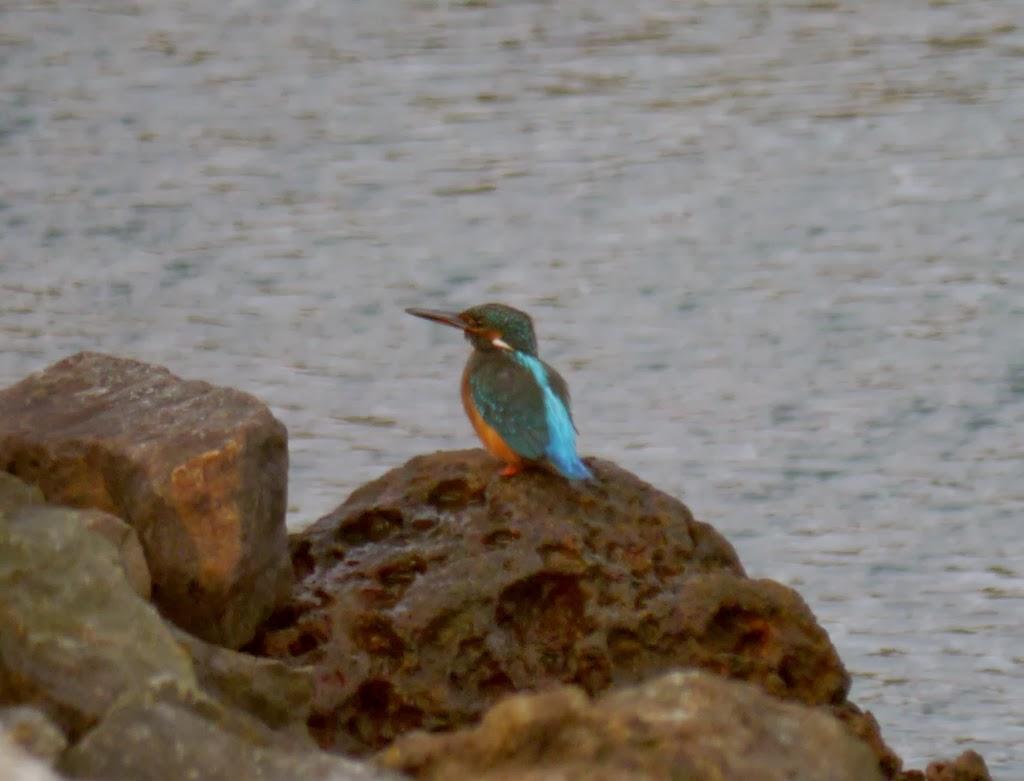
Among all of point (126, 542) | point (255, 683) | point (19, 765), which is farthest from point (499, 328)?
point (19, 765)

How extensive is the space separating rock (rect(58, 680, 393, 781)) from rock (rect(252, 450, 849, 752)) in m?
1.69

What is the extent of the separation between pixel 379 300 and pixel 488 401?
604 cm

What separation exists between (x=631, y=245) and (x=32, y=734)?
30.7 feet

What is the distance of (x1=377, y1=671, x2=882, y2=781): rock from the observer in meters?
3.44

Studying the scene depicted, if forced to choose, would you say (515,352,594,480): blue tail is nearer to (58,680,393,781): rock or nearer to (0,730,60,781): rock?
(58,680,393,781): rock

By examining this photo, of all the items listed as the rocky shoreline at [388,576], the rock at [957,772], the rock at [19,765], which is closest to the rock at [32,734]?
the rock at [19,765]

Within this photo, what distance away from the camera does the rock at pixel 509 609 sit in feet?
17.6

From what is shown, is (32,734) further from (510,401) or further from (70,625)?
(510,401)

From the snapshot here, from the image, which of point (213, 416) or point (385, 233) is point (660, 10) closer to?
point (385, 233)

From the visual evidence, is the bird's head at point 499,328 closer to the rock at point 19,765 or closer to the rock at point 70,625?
the rock at point 70,625

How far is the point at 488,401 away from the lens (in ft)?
19.5

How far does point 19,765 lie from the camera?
3359mm


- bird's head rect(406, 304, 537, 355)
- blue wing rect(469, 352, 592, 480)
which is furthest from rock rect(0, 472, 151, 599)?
bird's head rect(406, 304, 537, 355)

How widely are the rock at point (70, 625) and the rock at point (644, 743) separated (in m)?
0.75
